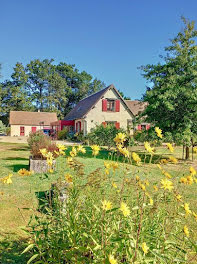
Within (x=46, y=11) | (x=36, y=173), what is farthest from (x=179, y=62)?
(x=36, y=173)

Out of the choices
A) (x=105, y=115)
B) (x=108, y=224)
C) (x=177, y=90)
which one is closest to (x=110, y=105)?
(x=105, y=115)

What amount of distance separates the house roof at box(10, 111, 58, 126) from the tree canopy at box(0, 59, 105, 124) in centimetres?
719

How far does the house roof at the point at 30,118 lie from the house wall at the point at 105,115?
49.7 ft

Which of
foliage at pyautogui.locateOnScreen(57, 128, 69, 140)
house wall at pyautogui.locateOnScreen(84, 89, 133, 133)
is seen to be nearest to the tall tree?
house wall at pyautogui.locateOnScreen(84, 89, 133, 133)

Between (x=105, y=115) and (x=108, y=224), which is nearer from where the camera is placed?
(x=108, y=224)

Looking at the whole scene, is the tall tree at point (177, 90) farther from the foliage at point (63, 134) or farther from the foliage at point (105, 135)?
the foliage at point (63, 134)

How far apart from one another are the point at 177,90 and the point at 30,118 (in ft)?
105

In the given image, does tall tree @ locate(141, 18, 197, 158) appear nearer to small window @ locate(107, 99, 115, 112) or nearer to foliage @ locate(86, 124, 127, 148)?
foliage @ locate(86, 124, 127, 148)

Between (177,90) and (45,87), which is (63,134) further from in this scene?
(45,87)

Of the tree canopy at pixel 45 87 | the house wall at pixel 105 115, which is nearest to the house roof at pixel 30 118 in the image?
the tree canopy at pixel 45 87

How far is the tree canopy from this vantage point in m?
45.0

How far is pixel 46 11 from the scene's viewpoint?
9711 mm

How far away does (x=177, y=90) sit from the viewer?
10.8 meters

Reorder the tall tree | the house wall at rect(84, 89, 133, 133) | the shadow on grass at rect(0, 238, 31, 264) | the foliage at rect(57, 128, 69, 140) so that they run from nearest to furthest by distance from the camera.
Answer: the shadow on grass at rect(0, 238, 31, 264), the tall tree, the house wall at rect(84, 89, 133, 133), the foliage at rect(57, 128, 69, 140)
